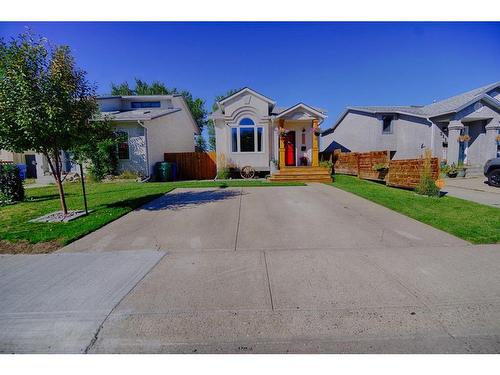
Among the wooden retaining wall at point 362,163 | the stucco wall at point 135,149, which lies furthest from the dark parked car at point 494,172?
the stucco wall at point 135,149

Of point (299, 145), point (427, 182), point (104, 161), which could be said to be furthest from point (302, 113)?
point (104, 161)

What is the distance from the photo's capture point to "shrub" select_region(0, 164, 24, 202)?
9.33m

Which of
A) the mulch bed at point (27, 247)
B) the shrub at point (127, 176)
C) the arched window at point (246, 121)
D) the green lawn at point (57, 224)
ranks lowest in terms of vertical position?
the mulch bed at point (27, 247)

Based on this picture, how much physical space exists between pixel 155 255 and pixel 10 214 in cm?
616

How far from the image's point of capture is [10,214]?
24.1 ft

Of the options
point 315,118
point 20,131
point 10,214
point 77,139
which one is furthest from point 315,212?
point 315,118

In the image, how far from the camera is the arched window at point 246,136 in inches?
637

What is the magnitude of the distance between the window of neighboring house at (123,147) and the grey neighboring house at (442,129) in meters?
17.9

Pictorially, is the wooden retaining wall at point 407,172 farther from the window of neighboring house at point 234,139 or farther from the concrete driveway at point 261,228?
the window of neighboring house at point 234,139

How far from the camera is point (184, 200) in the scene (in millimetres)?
8938

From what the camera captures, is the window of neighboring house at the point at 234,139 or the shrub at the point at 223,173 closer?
the shrub at the point at 223,173

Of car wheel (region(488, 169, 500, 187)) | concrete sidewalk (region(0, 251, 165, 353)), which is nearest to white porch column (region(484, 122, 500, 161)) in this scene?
car wheel (region(488, 169, 500, 187))

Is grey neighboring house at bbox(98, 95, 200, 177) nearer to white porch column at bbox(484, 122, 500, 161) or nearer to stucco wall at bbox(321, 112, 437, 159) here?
stucco wall at bbox(321, 112, 437, 159)

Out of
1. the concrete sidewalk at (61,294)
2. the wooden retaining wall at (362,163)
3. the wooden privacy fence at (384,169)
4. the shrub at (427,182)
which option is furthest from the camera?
the wooden retaining wall at (362,163)
